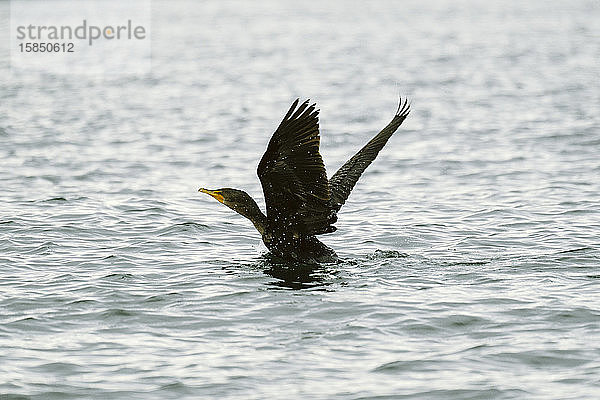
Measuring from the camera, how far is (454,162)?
15.6m

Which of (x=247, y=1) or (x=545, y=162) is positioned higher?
(x=247, y=1)

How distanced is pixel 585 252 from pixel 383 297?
245cm

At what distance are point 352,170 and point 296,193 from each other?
1.30 m

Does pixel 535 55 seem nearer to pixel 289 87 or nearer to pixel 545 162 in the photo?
pixel 289 87

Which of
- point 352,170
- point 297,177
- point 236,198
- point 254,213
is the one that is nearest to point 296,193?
point 297,177

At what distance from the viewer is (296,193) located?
9.07 meters

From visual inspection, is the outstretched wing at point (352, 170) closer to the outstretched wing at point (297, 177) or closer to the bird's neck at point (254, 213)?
the outstretched wing at point (297, 177)

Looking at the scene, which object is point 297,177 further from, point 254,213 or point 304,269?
point 304,269

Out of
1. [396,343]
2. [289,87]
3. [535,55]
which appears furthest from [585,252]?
[535,55]

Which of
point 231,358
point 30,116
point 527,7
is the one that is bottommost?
point 231,358

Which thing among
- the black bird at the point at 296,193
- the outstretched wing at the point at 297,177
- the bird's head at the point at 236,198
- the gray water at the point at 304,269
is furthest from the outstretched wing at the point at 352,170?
the bird's head at the point at 236,198

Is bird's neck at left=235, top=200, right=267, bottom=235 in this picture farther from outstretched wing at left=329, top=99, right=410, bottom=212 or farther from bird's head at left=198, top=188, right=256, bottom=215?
outstretched wing at left=329, top=99, right=410, bottom=212

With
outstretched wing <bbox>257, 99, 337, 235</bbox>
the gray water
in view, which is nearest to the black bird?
outstretched wing <bbox>257, 99, 337, 235</bbox>

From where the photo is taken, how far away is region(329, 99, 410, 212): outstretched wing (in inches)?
390
